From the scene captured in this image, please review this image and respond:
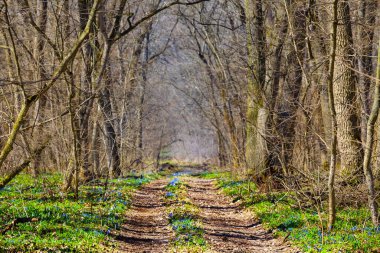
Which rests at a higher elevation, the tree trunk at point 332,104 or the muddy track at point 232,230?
the tree trunk at point 332,104

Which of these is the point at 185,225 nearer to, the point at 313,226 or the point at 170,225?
the point at 170,225

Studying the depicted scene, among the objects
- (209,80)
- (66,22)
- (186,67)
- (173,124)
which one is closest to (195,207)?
(66,22)

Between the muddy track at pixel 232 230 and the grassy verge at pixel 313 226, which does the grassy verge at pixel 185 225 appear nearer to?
the muddy track at pixel 232 230

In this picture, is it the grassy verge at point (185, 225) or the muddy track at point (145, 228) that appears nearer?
the grassy verge at point (185, 225)

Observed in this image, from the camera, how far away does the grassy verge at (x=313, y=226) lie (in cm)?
863

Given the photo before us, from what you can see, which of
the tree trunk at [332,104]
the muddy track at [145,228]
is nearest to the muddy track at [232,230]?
the muddy track at [145,228]

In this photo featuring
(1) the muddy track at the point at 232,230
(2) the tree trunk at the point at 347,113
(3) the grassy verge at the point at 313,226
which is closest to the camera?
(3) the grassy verge at the point at 313,226

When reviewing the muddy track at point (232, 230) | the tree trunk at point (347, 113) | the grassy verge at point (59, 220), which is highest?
the tree trunk at point (347, 113)

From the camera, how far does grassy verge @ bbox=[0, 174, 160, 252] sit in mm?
8180

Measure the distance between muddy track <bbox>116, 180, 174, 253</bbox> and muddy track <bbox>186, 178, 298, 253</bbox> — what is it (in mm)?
946

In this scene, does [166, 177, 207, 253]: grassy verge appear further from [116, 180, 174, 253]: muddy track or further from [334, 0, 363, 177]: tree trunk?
[334, 0, 363, 177]: tree trunk

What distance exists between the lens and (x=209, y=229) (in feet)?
37.9

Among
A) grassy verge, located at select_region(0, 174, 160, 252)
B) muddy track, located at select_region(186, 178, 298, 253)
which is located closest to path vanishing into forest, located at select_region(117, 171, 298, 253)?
muddy track, located at select_region(186, 178, 298, 253)

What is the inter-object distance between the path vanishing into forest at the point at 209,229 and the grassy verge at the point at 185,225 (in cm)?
16
